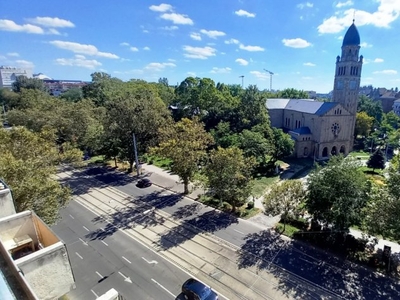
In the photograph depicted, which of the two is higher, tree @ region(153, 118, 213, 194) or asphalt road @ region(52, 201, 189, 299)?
tree @ region(153, 118, 213, 194)

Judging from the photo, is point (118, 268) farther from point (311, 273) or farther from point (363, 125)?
point (363, 125)

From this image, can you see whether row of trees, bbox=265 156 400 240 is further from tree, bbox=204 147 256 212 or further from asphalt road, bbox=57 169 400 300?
tree, bbox=204 147 256 212

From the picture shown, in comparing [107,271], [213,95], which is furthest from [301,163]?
[107,271]

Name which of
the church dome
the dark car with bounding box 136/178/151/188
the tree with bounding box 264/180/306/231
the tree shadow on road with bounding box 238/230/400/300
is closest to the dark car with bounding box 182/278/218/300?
the tree shadow on road with bounding box 238/230/400/300

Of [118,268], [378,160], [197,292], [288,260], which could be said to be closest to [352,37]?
[378,160]

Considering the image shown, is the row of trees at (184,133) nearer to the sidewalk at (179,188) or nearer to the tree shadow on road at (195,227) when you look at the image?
the sidewalk at (179,188)

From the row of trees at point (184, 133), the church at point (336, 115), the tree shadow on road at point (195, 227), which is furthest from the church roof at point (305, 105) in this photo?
the tree shadow on road at point (195, 227)
